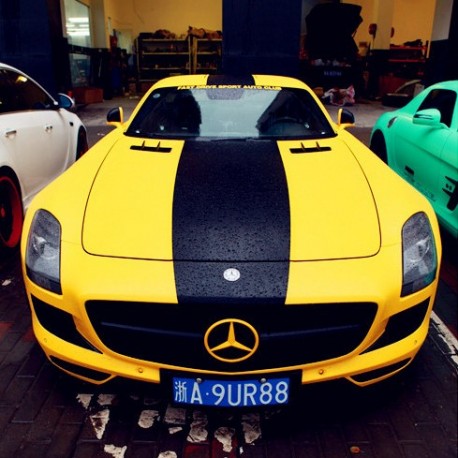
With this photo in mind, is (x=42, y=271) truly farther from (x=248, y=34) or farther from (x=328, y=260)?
(x=248, y=34)

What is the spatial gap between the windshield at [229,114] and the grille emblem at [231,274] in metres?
1.48

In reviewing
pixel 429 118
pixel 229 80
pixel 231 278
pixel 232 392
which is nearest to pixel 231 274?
pixel 231 278

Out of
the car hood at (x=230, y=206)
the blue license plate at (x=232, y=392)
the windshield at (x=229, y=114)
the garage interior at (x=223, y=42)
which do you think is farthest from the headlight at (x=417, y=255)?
the garage interior at (x=223, y=42)

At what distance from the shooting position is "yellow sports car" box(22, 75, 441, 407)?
1876 mm

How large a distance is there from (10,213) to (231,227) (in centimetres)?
261

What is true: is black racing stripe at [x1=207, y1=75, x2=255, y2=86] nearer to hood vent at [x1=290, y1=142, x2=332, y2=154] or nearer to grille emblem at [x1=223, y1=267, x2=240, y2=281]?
hood vent at [x1=290, y1=142, x2=332, y2=154]

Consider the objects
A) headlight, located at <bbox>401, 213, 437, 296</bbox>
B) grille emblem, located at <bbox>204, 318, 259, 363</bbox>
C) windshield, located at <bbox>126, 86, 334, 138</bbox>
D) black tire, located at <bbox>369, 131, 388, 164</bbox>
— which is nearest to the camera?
grille emblem, located at <bbox>204, 318, 259, 363</bbox>

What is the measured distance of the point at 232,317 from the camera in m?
1.85

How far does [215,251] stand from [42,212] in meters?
0.89

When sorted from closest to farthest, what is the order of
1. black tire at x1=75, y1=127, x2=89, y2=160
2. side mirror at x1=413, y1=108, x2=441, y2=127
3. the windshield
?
the windshield
side mirror at x1=413, y1=108, x2=441, y2=127
black tire at x1=75, y1=127, x2=89, y2=160

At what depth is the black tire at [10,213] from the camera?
3930 mm

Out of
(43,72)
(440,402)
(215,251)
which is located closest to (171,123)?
(215,251)

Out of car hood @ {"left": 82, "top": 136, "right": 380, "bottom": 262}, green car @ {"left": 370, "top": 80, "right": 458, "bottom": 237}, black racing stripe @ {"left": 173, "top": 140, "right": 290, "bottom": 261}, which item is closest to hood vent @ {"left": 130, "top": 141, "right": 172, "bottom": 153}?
car hood @ {"left": 82, "top": 136, "right": 380, "bottom": 262}

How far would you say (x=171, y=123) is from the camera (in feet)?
11.1
